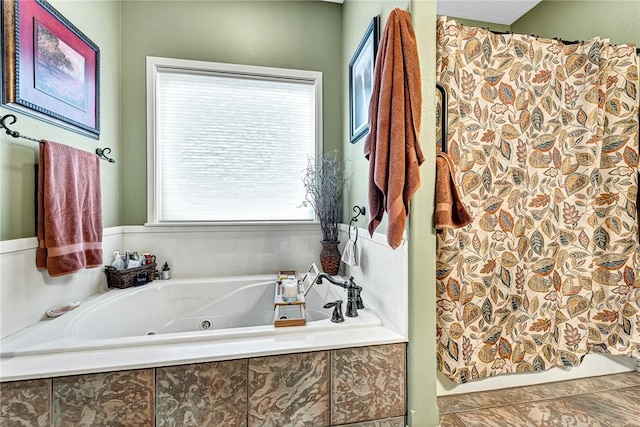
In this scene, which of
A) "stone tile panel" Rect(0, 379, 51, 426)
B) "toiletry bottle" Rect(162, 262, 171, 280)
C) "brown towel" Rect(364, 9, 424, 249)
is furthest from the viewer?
"toiletry bottle" Rect(162, 262, 171, 280)

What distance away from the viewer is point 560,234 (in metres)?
1.68

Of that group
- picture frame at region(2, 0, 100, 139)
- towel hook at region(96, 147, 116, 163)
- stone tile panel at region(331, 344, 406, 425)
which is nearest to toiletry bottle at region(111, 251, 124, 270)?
towel hook at region(96, 147, 116, 163)

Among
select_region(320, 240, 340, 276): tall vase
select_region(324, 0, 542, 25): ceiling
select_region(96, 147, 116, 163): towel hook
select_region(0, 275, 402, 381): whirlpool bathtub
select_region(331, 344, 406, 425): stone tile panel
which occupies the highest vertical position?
select_region(324, 0, 542, 25): ceiling

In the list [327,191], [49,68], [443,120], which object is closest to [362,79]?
[443,120]

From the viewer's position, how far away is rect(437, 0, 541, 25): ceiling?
2.40 metres

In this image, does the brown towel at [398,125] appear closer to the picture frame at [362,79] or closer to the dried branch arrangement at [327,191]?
the picture frame at [362,79]

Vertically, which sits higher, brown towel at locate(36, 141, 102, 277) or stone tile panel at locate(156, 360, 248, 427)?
brown towel at locate(36, 141, 102, 277)

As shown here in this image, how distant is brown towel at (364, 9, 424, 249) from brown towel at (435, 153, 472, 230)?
0.18 meters

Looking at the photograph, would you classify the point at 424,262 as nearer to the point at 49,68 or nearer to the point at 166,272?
the point at 166,272

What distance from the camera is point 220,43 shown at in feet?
7.37

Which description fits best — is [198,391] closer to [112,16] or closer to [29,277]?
[29,277]

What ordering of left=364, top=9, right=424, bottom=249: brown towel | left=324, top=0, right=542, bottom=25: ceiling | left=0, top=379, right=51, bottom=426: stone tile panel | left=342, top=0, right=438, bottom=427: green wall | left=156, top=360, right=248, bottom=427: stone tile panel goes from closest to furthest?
1. left=0, top=379, right=51, bottom=426: stone tile panel
2. left=156, top=360, right=248, bottom=427: stone tile panel
3. left=364, top=9, right=424, bottom=249: brown towel
4. left=342, top=0, right=438, bottom=427: green wall
5. left=324, top=0, right=542, bottom=25: ceiling

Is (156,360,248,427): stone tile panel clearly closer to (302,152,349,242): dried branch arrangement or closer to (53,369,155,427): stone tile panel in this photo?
(53,369,155,427): stone tile panel

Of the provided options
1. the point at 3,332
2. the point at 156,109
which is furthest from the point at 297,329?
the point at 156,109
